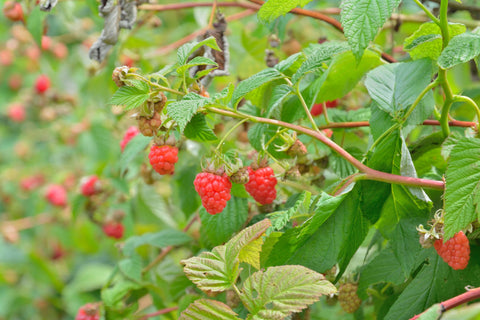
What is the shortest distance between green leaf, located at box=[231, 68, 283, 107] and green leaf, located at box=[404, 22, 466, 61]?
0.18 m

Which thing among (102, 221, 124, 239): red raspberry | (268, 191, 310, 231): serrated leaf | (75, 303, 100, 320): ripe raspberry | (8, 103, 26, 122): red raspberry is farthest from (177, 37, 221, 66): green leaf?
(8, 103, 26, 122): red raspberry

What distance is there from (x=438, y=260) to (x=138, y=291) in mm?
688

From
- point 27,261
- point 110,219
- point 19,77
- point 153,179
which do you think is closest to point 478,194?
point 153,179

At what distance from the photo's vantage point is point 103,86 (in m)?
1.68

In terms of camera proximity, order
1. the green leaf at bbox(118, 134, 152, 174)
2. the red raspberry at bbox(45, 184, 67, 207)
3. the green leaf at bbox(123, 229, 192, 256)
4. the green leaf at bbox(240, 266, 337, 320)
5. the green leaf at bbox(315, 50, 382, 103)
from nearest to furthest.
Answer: the green leaf at bbox(240, 266, 337, 320)
the green leaf at bbox(315, 50, 382, 103)
the green leaf at bbox(118, 134, 152, 174)
the green leaf at bbox(123, 229, 192, 256)
the red raspberry at bbox(45, 184, 67, 207)

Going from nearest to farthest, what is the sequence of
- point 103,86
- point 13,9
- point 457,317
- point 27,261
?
point 457,317 → point 13,9 → point 103,86 → point 27,261

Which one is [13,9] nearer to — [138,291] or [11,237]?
[138,291]

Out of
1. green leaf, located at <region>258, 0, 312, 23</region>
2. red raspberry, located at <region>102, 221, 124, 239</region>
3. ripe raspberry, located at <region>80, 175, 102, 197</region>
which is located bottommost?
red raspberry, located at <region>102, 221, 124, 239</region>

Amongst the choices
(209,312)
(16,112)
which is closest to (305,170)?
(209,312)

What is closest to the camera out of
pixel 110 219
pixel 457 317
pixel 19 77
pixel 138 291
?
pixel 457 317

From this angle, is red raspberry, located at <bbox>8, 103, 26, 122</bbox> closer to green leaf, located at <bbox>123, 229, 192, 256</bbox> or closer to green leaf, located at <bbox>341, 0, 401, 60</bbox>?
green leaf, located at <bbox>123, 229, 192, 256</bbox>

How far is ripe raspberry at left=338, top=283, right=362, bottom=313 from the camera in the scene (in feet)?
2.59

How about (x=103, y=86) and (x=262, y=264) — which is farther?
(x=103, y=86)

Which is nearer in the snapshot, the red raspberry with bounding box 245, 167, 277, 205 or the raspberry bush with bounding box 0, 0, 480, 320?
the raspberry bush with bounding box 0, 0, 480, 320
